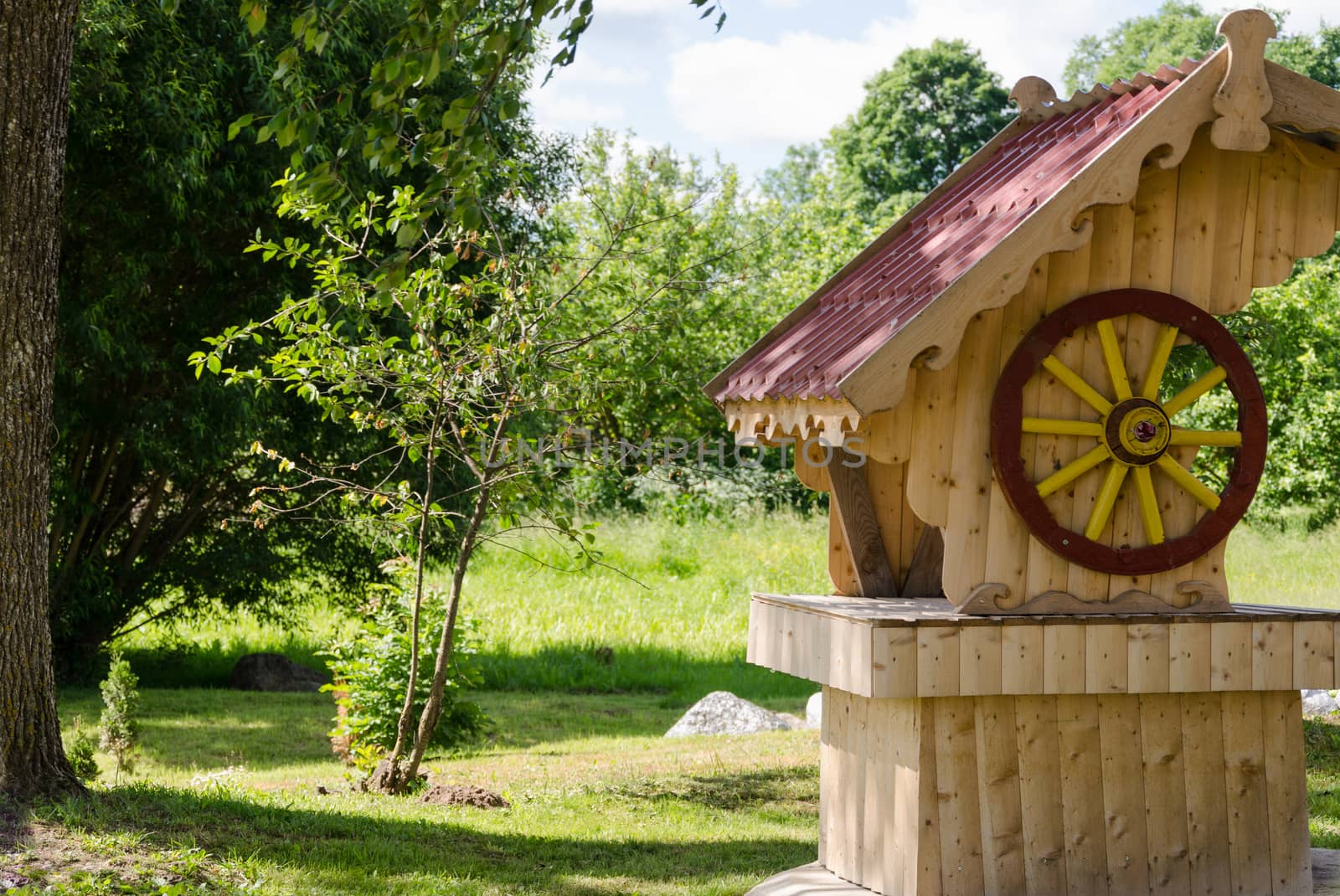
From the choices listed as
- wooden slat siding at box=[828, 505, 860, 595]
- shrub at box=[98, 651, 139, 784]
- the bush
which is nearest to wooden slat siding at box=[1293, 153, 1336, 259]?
wooden slat siding at box=[828, 505, 860, 595]

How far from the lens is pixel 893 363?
372 centimetres

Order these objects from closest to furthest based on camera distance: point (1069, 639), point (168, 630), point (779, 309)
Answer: point (1069, 639) → point (168, 630) → point (779, 309)

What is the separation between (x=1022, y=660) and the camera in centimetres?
402

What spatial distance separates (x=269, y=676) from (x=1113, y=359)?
→ 11311mm

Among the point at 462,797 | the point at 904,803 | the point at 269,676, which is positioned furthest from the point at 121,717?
the point at 904,803

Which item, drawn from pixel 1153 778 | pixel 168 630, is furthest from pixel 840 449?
pixel 168 630

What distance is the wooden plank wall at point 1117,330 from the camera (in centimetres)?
409

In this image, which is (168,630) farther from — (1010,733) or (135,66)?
(1010,733)

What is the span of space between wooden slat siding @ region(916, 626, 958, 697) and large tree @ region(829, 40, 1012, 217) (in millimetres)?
28074

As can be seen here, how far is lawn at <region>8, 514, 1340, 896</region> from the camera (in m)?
4.99

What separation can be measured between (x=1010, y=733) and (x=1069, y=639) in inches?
14.9

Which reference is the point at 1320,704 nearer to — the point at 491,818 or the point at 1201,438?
the point at 1201,438

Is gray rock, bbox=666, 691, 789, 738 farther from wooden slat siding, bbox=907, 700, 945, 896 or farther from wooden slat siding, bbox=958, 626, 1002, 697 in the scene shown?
Result: wooden slat siding, bbox=958, 626, 1002, 697

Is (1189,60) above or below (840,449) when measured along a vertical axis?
above
